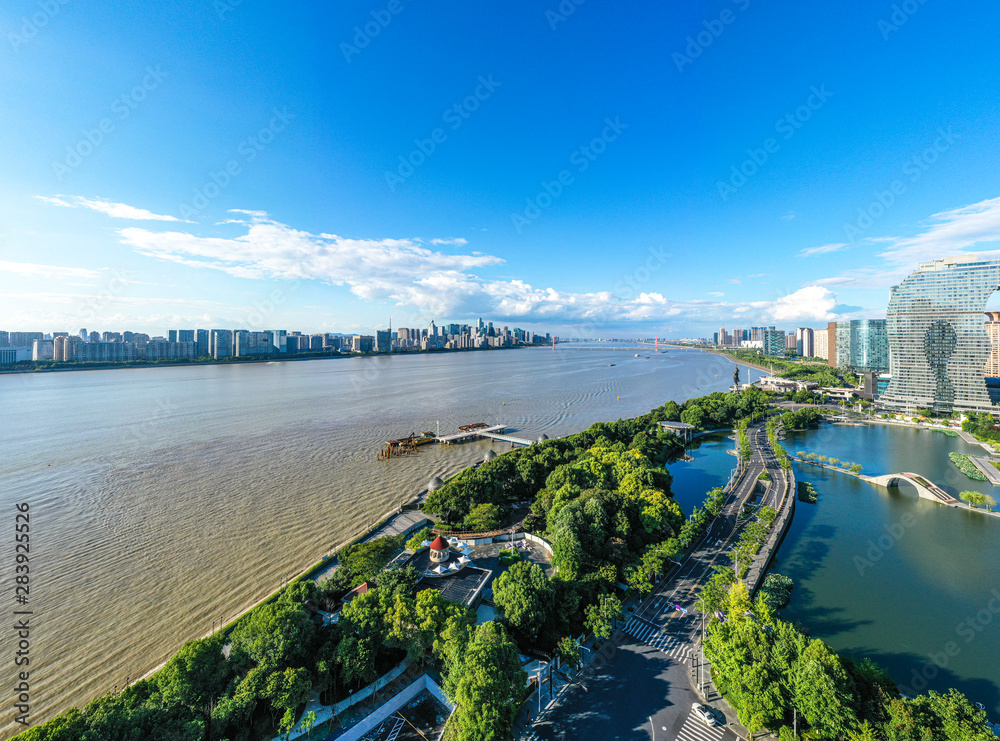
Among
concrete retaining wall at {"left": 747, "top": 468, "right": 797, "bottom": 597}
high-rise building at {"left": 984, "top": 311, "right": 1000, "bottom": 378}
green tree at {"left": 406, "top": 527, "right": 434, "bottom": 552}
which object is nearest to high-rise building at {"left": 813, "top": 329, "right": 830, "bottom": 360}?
high-rise building at {"left": 984, "top": 311, "right": 1000, "bottom": 378}

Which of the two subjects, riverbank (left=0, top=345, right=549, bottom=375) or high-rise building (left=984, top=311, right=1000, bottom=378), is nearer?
high-rise building (left=984, top=311, right=1000, bottom=378)

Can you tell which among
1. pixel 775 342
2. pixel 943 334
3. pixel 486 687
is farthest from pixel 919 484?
pixel 775 342

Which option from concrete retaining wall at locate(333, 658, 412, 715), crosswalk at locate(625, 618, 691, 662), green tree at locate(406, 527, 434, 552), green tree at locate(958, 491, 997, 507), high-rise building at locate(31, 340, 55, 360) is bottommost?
crosswalk at locate(625, 618, 691, 662)

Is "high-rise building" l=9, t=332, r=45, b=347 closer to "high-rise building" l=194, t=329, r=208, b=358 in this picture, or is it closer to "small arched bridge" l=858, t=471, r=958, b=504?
"high-rise building" l=194, t=329, r=208, b=358

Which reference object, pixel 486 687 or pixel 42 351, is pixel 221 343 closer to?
pixel 42 351

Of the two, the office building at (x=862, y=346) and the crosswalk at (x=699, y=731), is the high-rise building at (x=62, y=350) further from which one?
the office building at (x=862, y=346)

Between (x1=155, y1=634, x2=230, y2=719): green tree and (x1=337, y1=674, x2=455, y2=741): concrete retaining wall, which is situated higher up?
(x1=155, y1=634, x2=230, y2=719): green tree

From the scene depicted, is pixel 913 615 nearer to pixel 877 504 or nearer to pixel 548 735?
pixel 877 504

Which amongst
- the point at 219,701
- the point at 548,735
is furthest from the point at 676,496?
the point at 219,701
